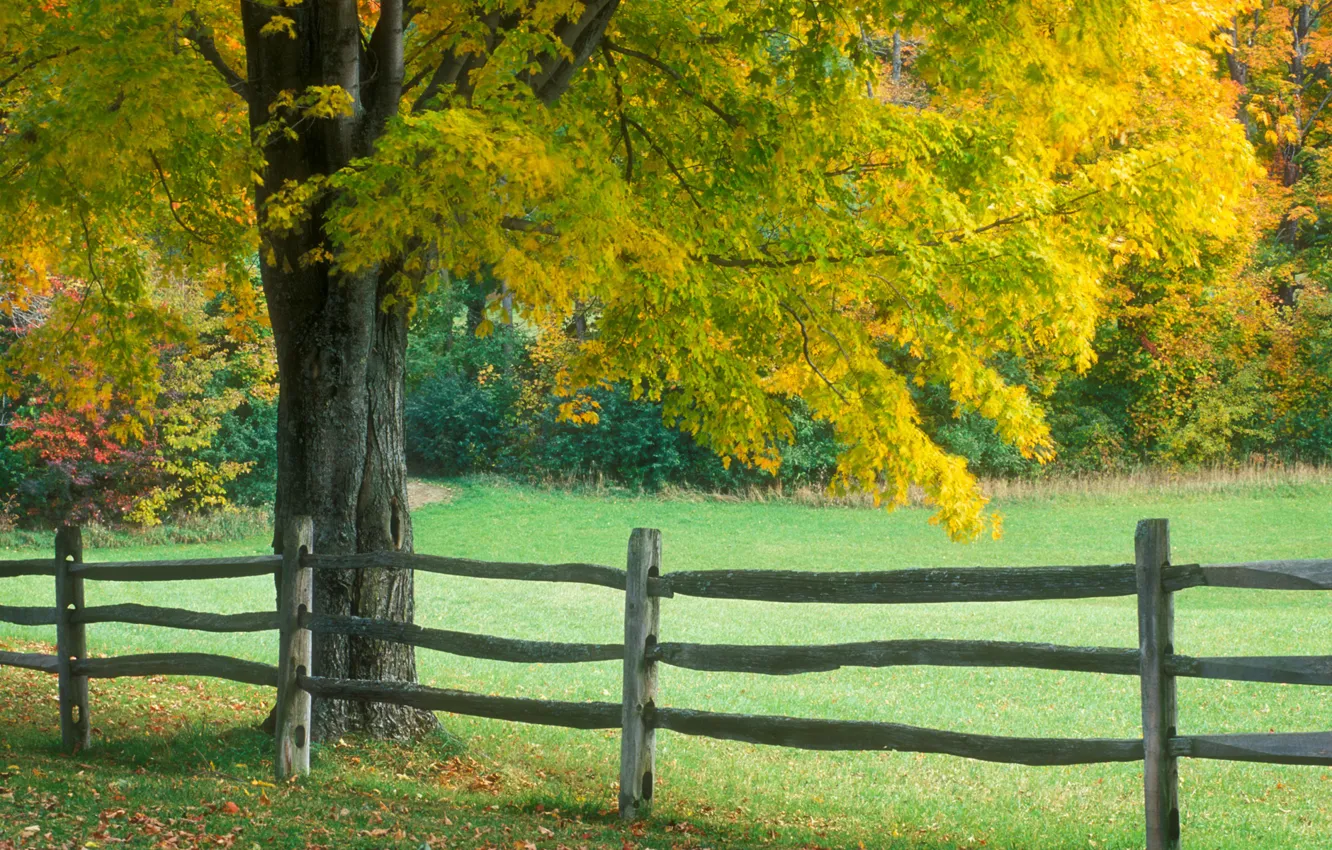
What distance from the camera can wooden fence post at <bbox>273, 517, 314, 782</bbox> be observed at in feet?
27.6

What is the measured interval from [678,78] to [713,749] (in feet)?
18.9

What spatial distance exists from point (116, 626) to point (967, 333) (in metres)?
15.2

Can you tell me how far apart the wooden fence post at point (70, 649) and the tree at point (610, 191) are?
1.65 meters

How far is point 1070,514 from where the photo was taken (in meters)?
32.1

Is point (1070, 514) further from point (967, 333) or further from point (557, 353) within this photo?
point (967, 333)

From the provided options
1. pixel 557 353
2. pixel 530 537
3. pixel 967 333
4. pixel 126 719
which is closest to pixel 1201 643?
pixel 967 333

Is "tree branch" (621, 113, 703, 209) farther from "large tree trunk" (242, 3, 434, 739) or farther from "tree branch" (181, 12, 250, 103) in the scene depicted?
"tree branch" (181, 12, 250, 103)

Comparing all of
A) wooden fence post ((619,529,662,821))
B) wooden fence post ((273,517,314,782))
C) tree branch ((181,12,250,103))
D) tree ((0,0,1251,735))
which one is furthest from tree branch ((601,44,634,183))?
wooden fence post ((619,529,662,821))

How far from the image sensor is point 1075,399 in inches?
1435

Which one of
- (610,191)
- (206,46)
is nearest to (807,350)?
(610,191)

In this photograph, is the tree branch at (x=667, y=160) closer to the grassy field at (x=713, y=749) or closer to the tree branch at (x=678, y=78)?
the tree branch at (x=678, y=78)

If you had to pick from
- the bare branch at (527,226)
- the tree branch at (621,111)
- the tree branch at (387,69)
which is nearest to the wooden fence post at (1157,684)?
the bare branch at (527,226)

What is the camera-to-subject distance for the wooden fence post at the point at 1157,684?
5988 mm

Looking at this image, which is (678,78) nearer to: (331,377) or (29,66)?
(331,377)
